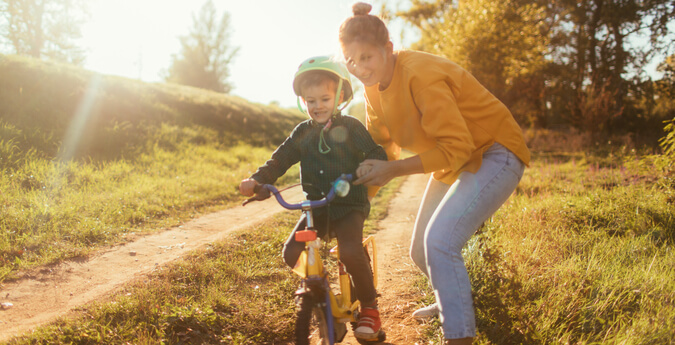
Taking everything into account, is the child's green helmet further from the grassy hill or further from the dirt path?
the grassy hill

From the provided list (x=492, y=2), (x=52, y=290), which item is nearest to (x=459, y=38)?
(x=492, y=2)

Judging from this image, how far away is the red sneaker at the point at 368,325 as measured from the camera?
2.94 m

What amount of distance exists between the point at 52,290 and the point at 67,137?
5.76 meters

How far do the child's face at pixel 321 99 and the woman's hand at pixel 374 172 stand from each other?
0.69 meters

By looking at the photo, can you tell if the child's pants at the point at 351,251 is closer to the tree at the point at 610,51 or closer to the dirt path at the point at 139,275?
the dirt path at the point at 139,275

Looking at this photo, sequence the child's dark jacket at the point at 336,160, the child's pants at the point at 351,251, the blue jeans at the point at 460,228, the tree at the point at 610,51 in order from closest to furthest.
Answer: the blue jeans at the point at 460,228
the child's pants at the point at 351,251
the child's dark jacket at the point at 336,160
the tree at the point at 610,51

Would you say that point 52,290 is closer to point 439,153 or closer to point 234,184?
point 439,153

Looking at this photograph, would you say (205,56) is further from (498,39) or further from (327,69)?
(327,69)

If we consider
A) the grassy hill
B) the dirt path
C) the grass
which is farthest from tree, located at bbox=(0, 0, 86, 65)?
the grass

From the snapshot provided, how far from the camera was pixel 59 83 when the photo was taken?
1027 cm

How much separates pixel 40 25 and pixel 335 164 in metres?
22.9

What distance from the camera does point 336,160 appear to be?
3.09 m

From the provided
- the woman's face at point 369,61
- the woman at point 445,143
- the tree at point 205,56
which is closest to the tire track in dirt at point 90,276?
the woman at point 445,143

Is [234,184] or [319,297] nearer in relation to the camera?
[319,297]
